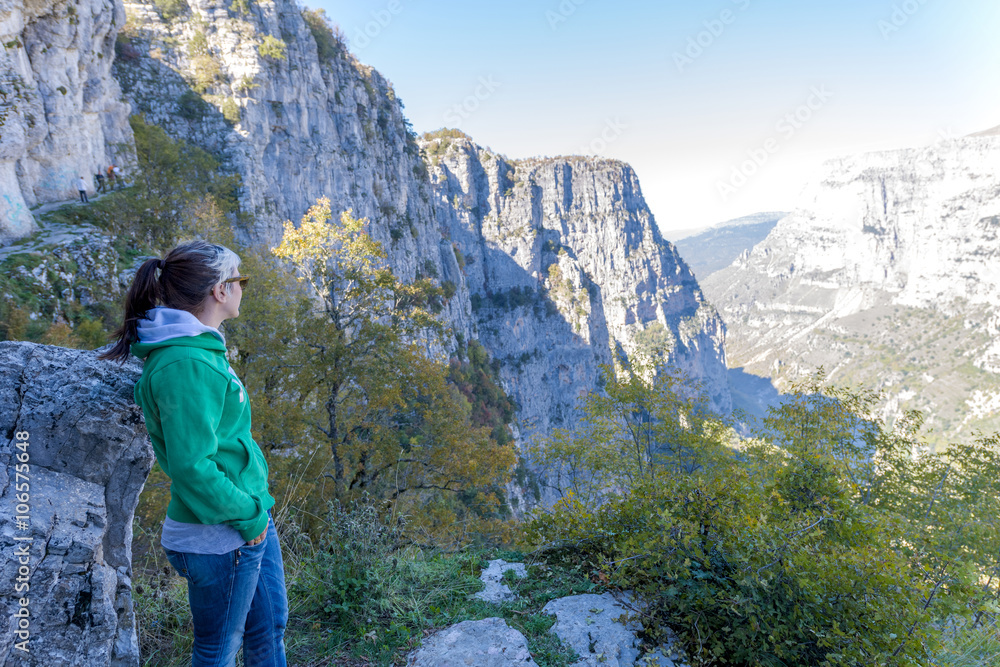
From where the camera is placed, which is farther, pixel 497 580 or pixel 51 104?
pixel 51 104

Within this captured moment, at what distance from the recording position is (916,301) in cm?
15875

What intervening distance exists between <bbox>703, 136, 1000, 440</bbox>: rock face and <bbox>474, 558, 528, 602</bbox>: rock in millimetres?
128351

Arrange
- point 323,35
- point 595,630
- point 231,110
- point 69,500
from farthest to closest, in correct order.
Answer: point 323,35 → point 231,110 → point 595,630 → point 69,500

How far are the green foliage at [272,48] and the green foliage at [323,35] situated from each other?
16.8ft

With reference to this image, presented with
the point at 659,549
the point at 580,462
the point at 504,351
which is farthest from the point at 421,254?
the point at 659,549

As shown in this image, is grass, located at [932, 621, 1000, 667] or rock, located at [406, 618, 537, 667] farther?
grass, located at [932, 621, 1000, 667]

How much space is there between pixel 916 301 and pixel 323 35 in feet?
672

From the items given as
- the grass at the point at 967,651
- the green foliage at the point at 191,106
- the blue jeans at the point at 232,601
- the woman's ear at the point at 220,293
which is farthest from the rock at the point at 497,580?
the green foliage at the point at 191,106

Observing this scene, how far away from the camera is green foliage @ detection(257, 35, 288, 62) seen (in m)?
27.8

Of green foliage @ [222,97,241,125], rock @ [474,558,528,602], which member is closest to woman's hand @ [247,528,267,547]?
rock @ [474,558,528,602]

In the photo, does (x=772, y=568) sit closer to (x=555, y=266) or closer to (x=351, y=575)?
(x=351, y=575)

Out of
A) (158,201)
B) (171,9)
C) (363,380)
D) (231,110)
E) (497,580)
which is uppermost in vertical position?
(171,9)

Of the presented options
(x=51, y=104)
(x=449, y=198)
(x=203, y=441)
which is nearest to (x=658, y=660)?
(x=203, y=441)

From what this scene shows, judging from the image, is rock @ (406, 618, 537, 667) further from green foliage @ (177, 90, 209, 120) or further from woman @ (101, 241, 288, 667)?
green foliage @ (177, 90, 209, 120)
